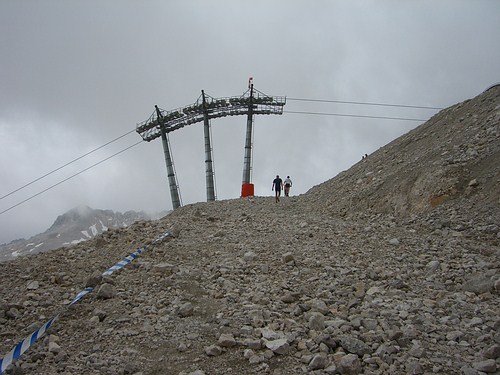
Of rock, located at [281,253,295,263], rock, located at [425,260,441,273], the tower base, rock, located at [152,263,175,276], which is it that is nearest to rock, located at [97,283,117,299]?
rock, located at [152,263,175,276]

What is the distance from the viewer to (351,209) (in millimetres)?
14312

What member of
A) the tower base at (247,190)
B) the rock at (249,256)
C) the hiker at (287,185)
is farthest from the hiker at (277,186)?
the rock at (249,256)

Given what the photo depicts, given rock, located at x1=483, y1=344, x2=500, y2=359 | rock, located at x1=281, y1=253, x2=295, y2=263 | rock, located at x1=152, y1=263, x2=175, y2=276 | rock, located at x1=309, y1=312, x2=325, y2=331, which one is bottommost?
rock, located at x1=483, y1=344, x2=500, y2=359

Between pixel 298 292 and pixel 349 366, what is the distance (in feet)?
8.21

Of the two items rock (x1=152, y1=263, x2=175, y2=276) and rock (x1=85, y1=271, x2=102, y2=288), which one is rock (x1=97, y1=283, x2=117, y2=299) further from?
rock (x1=152, y1=263, x2=175, y2=276)

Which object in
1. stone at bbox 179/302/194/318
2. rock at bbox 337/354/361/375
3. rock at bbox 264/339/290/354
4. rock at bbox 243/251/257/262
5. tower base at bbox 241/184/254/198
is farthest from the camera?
tower base at bbox 241/184/254/198

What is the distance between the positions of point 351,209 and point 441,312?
8.77 meters

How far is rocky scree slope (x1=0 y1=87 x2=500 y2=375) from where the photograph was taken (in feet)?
15.6

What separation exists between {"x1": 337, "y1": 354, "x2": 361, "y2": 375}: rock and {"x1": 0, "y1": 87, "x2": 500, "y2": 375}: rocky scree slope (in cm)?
2

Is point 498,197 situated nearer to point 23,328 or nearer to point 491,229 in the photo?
point 491,229

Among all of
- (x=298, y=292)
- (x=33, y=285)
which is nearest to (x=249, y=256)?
(x=298, y=292)

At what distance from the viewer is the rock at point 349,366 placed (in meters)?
4.37

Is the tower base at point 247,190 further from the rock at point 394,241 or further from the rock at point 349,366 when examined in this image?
the rock at point 349,366

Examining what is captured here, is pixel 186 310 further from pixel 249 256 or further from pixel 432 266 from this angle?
pixel 432 266
